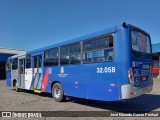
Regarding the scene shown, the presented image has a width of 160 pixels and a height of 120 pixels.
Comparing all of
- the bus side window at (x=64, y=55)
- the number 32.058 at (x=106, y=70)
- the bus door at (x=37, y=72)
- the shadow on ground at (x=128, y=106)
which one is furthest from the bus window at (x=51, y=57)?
the number 32.058 at (x=106, y=70)

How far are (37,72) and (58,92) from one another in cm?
277

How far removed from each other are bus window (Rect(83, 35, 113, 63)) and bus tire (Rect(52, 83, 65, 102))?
264cm

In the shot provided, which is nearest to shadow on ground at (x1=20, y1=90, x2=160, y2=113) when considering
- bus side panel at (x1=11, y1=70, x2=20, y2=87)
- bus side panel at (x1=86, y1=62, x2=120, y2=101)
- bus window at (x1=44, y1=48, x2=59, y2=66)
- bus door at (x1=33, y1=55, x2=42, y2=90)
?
bus side panel at (x1=86, y1=62, x2=120, y2=101)

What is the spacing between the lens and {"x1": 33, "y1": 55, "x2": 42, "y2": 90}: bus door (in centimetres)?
1341

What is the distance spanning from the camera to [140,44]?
883 cm

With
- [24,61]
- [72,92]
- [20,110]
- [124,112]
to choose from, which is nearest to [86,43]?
[72,92]

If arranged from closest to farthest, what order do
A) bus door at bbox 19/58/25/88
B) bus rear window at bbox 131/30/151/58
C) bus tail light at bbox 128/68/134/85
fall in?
1. bus tail light at bbox 128/68/134/85
2. bus rear window at bbox 131/30/151/58
3. bus door at bbox 19/58/25/88

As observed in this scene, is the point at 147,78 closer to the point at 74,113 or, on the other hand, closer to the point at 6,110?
the point at 74,113

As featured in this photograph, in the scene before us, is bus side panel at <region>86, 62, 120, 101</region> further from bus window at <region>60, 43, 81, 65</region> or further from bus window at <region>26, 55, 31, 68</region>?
bus window at <region>26, 55, 31, 68</region>

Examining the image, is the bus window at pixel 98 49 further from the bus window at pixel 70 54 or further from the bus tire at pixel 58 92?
the bus tire at pixel 58 92

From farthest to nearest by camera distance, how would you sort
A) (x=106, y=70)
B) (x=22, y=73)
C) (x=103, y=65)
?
(x=22, y=73), (x=103, y=65), (x=106, y=70)

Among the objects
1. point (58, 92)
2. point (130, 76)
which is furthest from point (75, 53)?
point (130, 76)

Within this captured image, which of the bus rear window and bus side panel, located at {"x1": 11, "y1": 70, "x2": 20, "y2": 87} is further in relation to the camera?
bus side panel, located at {"x1": 11, "y1": 70, "x2": 20, "y2": 87}

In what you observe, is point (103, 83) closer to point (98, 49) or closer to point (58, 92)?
point (98, 49)
